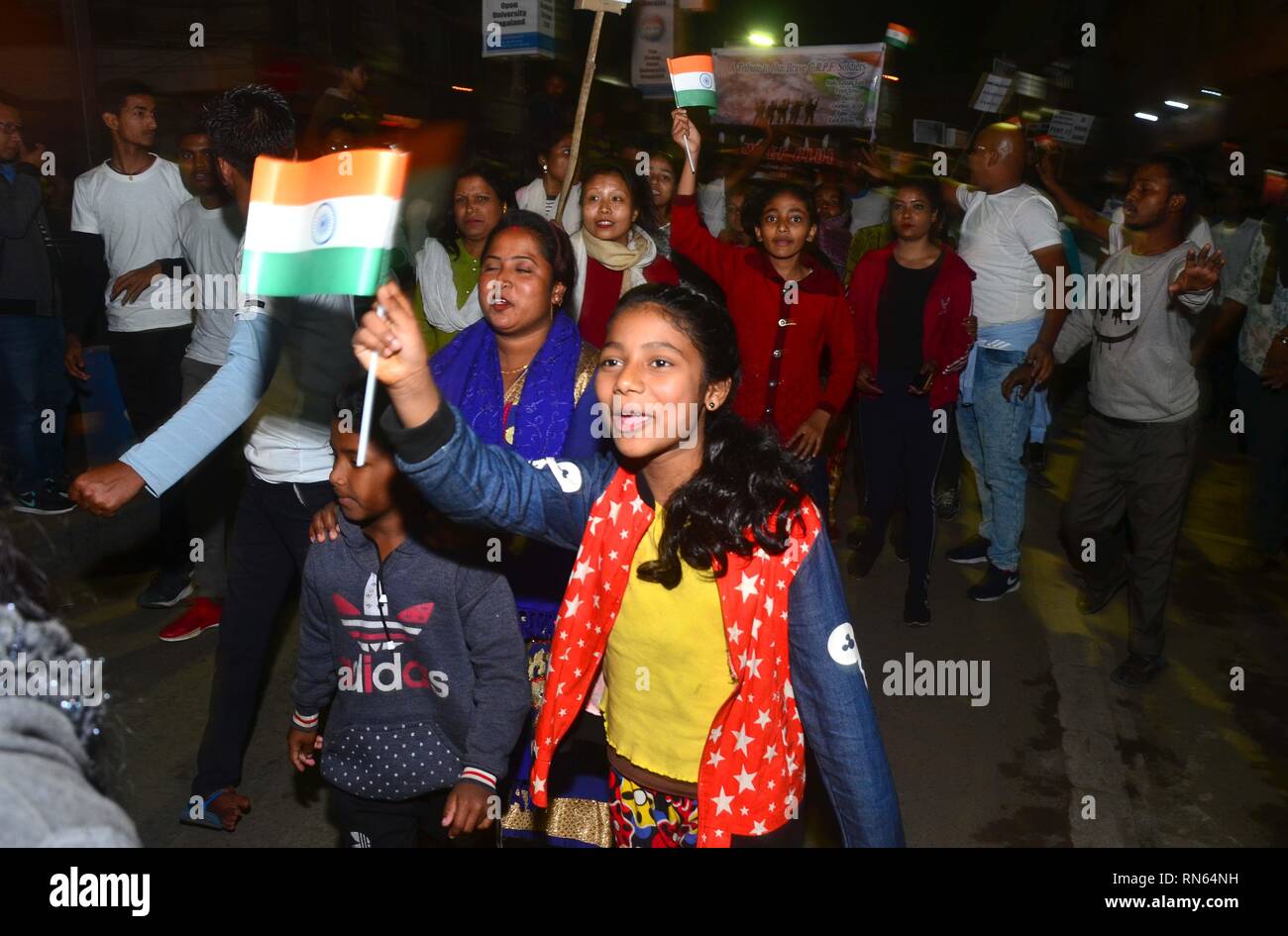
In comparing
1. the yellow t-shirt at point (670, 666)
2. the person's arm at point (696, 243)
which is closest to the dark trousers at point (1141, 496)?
the person's arm at point (696, 243)

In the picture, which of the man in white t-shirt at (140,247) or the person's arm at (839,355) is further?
the man in white t-shirt at (140,247)

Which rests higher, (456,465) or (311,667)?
(456,465)

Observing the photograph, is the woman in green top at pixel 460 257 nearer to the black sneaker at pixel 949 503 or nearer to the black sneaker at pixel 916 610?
the black sneaker at pixel 916 610

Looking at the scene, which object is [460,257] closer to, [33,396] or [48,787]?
[33,396]

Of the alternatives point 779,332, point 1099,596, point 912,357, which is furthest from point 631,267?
point 1099,596

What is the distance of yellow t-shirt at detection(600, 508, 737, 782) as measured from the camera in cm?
236

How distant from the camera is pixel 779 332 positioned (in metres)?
5.14

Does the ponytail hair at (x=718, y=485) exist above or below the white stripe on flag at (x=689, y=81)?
below

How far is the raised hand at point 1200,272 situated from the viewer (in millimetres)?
4301

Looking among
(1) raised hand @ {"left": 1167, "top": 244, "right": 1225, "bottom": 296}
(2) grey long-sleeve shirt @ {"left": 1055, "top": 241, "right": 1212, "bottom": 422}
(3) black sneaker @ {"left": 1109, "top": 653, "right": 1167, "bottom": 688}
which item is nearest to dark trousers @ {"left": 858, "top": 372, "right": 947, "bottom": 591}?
(2) grey long-sleeve shirt @ {"left": 1055, "top": 241, "right": 1212, "bottom": 422}

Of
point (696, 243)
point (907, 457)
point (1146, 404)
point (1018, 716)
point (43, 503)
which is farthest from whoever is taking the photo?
point (43, 503)

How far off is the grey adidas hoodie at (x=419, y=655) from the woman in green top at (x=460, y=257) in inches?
94.5

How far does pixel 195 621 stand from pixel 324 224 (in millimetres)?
3832
